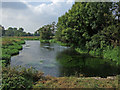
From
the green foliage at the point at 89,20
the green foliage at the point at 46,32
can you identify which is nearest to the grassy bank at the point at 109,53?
the green foliage at the point at 89,20

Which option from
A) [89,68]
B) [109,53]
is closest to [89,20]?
[109,53]

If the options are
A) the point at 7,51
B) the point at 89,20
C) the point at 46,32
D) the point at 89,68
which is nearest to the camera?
the point at 89,68

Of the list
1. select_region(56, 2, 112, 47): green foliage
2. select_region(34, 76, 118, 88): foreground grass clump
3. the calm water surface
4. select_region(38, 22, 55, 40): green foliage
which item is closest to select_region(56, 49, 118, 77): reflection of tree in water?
the calm water surface

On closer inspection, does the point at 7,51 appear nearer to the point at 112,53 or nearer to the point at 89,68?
the point at 89,68

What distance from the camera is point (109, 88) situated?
157 inches

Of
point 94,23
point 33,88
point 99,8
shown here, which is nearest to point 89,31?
point 94,23

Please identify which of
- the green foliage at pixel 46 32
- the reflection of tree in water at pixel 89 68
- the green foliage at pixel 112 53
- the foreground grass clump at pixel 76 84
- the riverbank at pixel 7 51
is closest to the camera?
the foreground grass clump at pixel 76 84

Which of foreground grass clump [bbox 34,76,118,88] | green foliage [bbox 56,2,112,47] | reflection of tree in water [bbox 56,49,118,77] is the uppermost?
green foliage [bbox 56,2,112,47]

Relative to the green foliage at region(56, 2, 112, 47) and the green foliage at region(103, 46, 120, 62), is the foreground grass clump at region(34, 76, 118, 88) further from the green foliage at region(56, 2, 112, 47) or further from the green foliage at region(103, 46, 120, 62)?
the green foliage at region(56, 2, 112, 47)

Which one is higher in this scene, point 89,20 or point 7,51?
point 89,20

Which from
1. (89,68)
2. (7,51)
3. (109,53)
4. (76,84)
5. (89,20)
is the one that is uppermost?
(89,20)

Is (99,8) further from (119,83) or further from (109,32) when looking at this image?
(119,83)

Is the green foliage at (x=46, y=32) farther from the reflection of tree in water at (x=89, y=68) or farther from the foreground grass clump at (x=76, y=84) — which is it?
the foreground grass clump at (x=76, y=84)

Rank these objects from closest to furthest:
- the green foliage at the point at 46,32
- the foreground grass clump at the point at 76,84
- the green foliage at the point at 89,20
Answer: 1. the foreground grass clump at the point at 76,84
2. the green foliage at the point at 89,20
3. the green foliage at the point at 46,32
